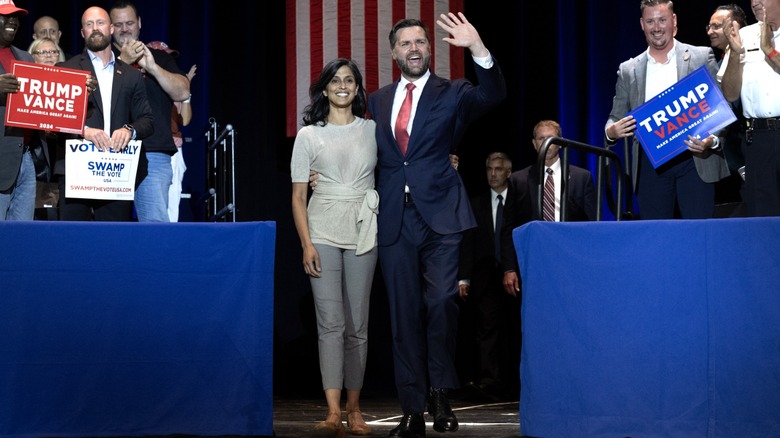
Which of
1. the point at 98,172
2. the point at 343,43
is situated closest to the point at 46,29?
the point at 98,172

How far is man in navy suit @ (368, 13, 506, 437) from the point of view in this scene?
4.54 m

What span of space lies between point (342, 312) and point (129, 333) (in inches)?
37.6

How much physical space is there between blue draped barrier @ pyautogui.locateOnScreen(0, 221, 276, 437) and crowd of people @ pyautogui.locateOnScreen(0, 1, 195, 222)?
1.17 metres

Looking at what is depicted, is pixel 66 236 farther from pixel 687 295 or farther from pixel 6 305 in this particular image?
pixel 687 295

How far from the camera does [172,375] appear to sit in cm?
407

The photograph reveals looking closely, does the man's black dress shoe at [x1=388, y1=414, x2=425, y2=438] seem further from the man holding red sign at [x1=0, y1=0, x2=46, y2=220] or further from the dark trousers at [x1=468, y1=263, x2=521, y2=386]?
the dark trousers at [x1=468, y1=263, x2=521, y2=386]

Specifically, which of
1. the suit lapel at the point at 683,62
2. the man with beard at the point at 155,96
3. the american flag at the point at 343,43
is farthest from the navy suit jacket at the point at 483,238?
the man with beard at the point at 155,96

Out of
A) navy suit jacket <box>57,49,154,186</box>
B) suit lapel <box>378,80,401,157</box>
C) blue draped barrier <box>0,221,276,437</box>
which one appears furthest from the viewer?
navy suit jacket <box>57,49,154,186</box>

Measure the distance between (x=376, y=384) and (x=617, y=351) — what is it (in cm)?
426

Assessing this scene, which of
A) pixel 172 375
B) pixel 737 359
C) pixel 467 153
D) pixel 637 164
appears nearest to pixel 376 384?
pixel 467 153

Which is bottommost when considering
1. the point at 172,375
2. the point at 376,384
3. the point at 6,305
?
the point at 376,384

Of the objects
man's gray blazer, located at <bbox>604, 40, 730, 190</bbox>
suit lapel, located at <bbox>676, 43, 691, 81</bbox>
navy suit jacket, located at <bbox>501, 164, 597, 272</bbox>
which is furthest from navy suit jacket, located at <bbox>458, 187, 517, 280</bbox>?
suit lapel, located at <bbox>676, 43, 691, 81</bbox>

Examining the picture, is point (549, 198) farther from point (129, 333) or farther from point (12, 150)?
point (129, 333)

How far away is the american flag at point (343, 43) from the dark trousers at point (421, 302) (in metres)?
3.23
